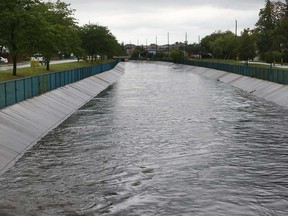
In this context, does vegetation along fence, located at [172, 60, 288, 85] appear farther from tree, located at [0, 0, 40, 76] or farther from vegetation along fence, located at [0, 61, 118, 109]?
tree, located at [0, 0, 40, 76]

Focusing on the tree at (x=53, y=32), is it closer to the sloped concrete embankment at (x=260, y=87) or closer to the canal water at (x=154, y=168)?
the canal water at (x=154, y=168)

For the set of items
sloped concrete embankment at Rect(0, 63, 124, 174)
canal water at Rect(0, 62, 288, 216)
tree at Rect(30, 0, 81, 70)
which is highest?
tree at Rect(30, 0, 81, 70)

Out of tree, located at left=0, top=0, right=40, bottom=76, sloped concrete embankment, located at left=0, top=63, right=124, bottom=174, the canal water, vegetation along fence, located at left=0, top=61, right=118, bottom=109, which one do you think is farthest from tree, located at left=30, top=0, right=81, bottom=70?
the canal water

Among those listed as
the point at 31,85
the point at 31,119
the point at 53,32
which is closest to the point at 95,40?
the point at 53,32

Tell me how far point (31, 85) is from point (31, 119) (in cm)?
827

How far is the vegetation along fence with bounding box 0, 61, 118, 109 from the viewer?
32469 millimetres

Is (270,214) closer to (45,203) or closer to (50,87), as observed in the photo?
(45,203)

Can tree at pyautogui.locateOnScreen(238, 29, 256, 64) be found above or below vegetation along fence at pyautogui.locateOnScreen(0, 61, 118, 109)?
above

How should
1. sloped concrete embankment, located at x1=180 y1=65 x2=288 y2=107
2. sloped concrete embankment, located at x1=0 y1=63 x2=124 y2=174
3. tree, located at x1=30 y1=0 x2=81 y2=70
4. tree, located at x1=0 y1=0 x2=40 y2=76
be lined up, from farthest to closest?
tree, located at x1=30 y1=0 x2=81 y2=70 < tree, located at x1=0 y1=0 x2=40 y2=76 < sloped concrete embankment, located at x1=180 y1=65 x2=288 y2=107 < sloped concrete embankment, located at x1=0 y1=63 x2=124 y2=174

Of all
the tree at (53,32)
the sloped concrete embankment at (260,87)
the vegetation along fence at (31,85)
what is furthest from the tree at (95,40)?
the vegetation along fence at (31,85)

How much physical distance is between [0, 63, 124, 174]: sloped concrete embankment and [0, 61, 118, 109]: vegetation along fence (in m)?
0.52

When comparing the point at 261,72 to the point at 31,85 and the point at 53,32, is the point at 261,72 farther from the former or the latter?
the point at 31,85

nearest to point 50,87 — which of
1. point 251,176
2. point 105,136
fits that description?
point 105,136

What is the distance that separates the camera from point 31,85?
4006 cm
